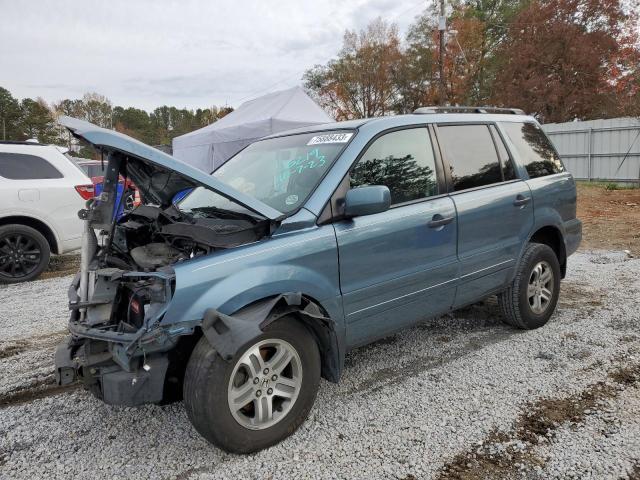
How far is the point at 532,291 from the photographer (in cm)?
411

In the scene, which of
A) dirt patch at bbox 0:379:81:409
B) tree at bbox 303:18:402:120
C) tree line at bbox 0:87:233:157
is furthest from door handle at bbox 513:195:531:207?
tree line at bbox 0:87:233:157

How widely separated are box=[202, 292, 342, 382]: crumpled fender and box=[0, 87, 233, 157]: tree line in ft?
151

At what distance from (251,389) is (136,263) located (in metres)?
0.96

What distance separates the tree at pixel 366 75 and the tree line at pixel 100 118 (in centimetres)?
1461

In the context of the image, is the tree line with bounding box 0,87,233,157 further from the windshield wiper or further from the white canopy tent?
the windshield wiper

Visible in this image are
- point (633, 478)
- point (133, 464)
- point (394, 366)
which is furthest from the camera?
point (394, 366)

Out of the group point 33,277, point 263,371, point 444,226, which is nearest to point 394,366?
point 444,226

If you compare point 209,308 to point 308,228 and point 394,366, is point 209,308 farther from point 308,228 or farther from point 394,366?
point 394,366

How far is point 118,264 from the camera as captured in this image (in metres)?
2.80

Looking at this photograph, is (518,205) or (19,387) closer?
(19,387)

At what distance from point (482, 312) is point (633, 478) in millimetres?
2534

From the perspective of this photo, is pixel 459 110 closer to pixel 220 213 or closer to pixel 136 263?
pixel 220 213

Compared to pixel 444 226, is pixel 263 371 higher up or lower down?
lower down

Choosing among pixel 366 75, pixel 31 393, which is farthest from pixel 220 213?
pixel 366 75
